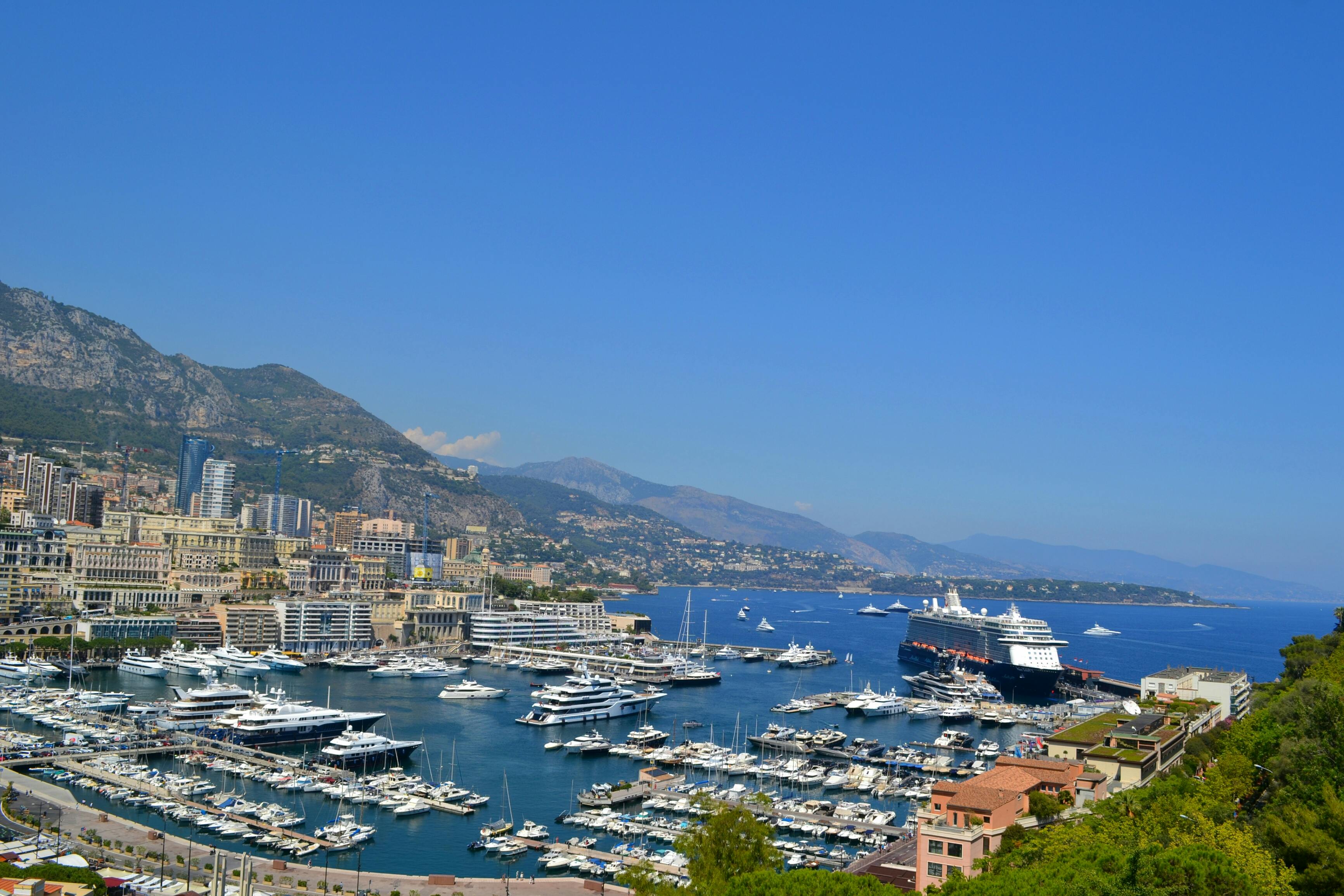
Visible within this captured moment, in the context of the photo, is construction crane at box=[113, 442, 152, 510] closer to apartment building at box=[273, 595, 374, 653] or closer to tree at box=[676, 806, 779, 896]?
apartment building at box=[273, 595, 374, 653]

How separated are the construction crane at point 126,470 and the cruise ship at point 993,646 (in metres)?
78.7

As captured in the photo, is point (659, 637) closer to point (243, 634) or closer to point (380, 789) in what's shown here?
point (243, 634)

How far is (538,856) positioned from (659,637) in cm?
7367

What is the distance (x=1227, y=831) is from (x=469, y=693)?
150 ft

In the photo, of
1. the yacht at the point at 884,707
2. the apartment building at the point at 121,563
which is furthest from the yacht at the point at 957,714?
the apartment building at the point at 121,563

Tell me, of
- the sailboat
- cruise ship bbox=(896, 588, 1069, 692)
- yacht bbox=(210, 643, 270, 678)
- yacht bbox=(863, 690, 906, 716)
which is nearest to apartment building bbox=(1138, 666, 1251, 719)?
yacht bbox=(863, 690, 906, 716)

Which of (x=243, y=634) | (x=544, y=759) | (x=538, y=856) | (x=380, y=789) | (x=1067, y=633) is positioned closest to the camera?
(x=538, y=856)

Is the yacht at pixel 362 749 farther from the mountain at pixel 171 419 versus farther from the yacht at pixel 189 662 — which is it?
the mountain at pixel 171 419

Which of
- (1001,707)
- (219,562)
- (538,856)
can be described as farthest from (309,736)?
(219,562)

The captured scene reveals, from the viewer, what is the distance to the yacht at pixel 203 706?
42344 millimetres

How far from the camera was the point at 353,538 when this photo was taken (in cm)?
11481

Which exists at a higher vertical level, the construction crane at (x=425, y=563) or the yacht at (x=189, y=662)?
the construction crane at (x=425, y=563)

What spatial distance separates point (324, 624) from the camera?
2995 inches

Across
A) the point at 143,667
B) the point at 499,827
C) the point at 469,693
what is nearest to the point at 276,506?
the point at 143,667
